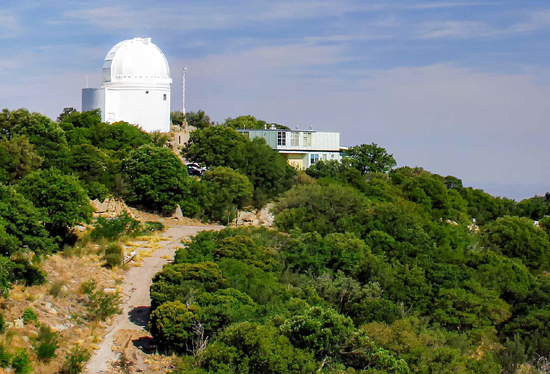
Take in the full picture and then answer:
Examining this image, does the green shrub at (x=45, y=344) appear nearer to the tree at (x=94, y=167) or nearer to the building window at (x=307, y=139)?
the tree at (x=94, y=167)

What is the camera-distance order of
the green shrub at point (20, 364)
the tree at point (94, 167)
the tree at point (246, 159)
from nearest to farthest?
the green shrub at point (20, 364) < the tree at point (94, 167) < the tree at point (246, 159)

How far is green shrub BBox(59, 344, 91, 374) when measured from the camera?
19.4m

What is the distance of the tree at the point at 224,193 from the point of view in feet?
132

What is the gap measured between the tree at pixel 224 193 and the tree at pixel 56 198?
41.1 ft

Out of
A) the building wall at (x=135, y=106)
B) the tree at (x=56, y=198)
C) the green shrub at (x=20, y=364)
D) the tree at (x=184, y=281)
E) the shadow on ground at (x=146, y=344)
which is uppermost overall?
the building wall at (x=135, y=106)

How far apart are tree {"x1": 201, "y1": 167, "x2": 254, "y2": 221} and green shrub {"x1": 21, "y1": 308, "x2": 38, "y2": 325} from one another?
1828 cm

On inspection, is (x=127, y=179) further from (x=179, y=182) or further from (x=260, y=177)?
(x=260, y=177)

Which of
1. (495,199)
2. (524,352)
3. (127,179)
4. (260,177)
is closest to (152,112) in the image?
(260,177)

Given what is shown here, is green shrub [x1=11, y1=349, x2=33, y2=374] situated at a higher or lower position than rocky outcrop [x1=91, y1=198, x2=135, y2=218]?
lower

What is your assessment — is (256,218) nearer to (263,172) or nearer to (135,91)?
(263,172)

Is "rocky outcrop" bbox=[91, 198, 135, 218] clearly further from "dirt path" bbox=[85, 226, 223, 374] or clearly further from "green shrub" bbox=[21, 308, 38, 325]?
"green shrub" bbox=[21, 308, 38, 325]

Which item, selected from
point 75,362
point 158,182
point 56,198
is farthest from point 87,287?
point 158,182

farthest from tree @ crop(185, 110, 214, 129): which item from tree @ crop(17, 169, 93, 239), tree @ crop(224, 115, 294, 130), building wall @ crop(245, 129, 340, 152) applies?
tree @ crop(17, 169, 93, 239)

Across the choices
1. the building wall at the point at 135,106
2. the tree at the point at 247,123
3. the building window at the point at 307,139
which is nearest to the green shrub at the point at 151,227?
the building wall at the point at 135,106
